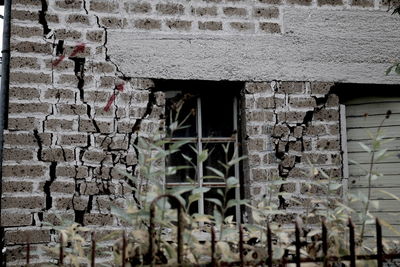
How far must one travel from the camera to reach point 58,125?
3379 millimetres

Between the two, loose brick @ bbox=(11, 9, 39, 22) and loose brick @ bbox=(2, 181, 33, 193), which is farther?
loose brick @ bbox=(11, 9, 39, 22)

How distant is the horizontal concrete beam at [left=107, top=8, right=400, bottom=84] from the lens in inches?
141

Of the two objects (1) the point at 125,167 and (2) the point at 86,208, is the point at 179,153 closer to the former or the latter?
(1) the point at 125,167

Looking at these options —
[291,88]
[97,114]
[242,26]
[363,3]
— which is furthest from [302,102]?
[97,114]

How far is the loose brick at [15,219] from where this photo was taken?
323cm

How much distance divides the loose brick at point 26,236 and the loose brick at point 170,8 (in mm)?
1925

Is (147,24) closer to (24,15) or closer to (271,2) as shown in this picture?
(24,15)

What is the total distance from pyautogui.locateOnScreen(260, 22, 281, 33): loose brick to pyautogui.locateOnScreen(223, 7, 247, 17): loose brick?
7.1 inches

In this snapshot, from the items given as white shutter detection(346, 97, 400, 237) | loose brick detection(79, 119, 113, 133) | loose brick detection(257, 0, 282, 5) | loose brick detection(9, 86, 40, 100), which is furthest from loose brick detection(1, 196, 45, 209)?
white shutter detection(346, 97, 400, 237)

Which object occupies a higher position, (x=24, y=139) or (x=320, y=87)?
(x=320, y=87)

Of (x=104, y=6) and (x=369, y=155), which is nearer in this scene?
(x=104, y=6)

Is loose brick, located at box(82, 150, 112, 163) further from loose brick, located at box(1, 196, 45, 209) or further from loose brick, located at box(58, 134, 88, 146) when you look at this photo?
loose brick, located at box(1, 196, 45, 209)

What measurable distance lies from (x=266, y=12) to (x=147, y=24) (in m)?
1.00

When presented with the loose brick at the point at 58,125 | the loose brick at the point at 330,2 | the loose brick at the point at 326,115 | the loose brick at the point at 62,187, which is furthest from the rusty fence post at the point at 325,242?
the loose brick at the point at 330,2
